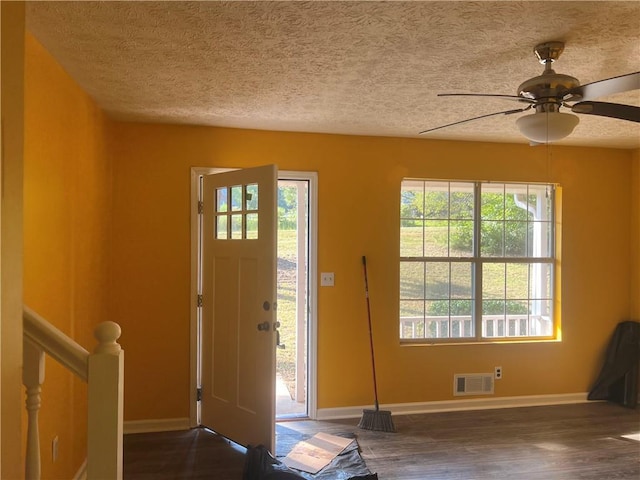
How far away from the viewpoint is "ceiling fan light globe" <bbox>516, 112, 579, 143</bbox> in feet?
6.06

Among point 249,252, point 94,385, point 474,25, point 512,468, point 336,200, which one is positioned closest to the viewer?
point 94,385

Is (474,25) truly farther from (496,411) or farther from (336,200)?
(496,411)

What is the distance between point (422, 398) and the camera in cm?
376

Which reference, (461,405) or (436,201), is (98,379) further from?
(461,405)

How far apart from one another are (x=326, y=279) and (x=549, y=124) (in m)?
2.14

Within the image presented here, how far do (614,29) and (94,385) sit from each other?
229 centimetres

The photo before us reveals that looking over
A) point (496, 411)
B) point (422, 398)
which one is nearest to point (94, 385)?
point (422, 398)

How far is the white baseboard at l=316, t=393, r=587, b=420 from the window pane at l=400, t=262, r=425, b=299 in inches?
36.0

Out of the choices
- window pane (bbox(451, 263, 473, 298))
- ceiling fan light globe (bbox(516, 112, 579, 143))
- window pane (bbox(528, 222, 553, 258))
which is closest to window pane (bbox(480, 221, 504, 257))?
window pane (bbox(451, 263, 473, 298))

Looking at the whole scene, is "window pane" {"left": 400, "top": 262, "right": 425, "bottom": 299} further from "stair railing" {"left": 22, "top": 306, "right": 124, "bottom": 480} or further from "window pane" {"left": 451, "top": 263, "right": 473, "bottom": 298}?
"stair railing" {"left": 22, "top": 306, "right": 124, "bottom": 480}

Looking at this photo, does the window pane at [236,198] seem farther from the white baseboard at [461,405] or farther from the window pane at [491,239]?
the window pane at [491,239]

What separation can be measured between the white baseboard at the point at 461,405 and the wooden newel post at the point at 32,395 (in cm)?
257

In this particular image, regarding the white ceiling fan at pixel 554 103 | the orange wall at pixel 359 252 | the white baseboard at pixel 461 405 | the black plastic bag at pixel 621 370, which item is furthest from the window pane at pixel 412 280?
the white ceiling fan at pixel 554 103

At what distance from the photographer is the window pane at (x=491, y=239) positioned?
13.0 ft
